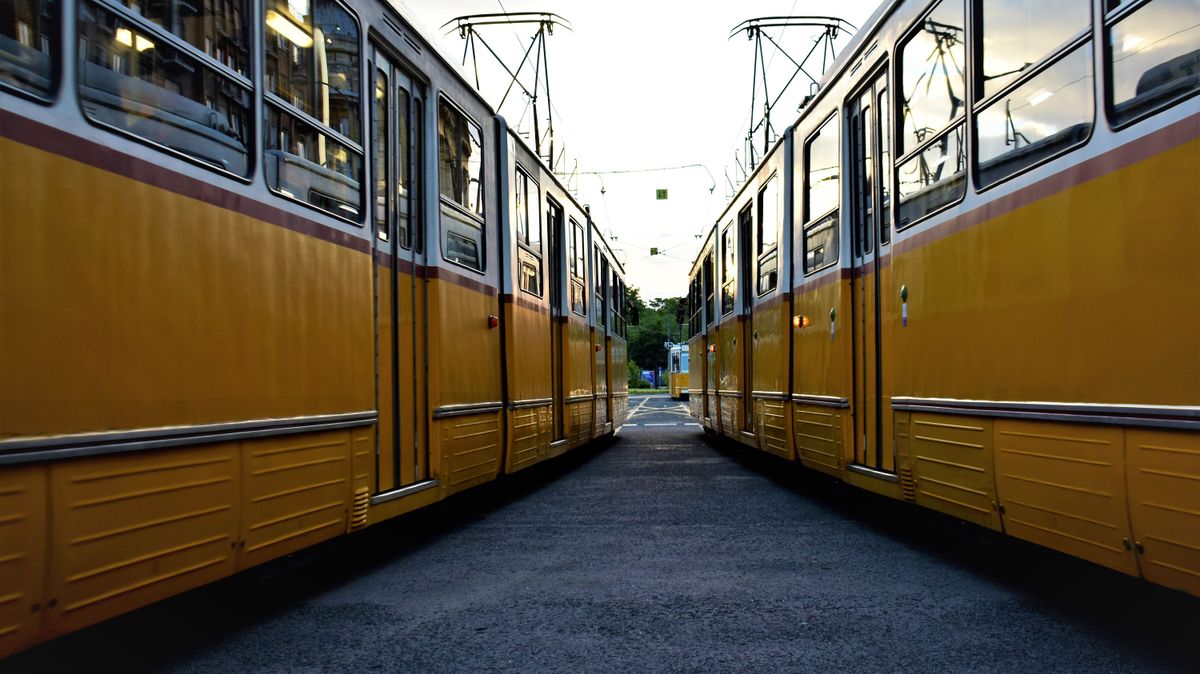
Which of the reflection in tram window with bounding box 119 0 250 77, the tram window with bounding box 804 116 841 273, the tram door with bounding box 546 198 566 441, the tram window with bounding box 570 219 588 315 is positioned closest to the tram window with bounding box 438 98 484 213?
the reflection in tram window with bounding box 119 0 250 77

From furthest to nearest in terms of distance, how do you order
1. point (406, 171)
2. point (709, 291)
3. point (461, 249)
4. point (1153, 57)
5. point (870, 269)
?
point (709, 291) < point (461, 249) < point (870, 269) < point (406, 171) < point (1153, 57)

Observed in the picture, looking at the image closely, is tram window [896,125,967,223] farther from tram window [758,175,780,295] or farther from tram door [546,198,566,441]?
tram door [546,198,566,441]

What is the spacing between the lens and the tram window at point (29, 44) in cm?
265

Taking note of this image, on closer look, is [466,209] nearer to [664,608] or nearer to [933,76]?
[933,76]

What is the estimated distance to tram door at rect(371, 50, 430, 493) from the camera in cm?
515

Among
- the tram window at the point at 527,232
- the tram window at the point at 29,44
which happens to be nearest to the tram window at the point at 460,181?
the tram window at the point at 527,232

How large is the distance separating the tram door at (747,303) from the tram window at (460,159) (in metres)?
4.08

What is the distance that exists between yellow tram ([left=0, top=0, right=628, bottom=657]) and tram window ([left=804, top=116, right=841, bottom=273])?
111 inches

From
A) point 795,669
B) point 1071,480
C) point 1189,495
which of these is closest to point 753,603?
point 795,669

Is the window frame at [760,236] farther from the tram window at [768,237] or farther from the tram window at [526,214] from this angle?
the tram window at [526,214]

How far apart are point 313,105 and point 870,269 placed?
3.83 metres

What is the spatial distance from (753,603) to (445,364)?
2681 millimetres

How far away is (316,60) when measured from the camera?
4512 millimetres

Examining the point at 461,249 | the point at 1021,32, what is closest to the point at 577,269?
the point at 461,249
